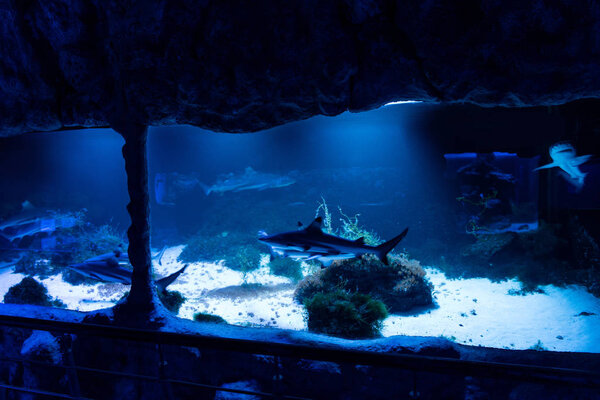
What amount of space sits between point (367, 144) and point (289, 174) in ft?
18.4

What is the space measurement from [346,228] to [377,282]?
10.8 ft

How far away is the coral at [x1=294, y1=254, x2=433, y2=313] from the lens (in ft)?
21.4

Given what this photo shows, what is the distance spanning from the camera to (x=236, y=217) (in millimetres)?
16906

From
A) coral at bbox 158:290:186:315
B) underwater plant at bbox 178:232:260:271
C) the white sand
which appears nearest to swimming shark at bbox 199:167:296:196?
underwater plant at bbox 178:232:260:271

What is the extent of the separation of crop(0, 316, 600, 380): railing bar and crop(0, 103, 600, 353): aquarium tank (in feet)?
7.13

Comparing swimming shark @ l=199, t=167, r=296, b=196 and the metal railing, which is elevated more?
swimming shark @ l=199, t=167, r=296, b=196

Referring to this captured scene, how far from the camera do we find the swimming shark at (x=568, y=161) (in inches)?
217

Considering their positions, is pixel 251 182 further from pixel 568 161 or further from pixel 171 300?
pixel 568 161

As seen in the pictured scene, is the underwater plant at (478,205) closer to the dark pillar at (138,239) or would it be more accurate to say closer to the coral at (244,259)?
the coral at (244,259)

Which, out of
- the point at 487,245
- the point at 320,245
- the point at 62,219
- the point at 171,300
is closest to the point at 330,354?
the point at 320,245

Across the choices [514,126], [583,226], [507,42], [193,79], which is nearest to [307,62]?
[193,79]

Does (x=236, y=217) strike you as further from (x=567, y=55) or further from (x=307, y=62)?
(x=567, y=55)

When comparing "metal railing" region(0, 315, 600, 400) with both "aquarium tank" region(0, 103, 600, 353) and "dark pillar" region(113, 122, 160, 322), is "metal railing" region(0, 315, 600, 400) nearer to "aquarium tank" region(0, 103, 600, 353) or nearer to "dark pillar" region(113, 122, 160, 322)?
"dark pillar" region(113, 122, 160, 322)

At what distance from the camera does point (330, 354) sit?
1656 millimetres
